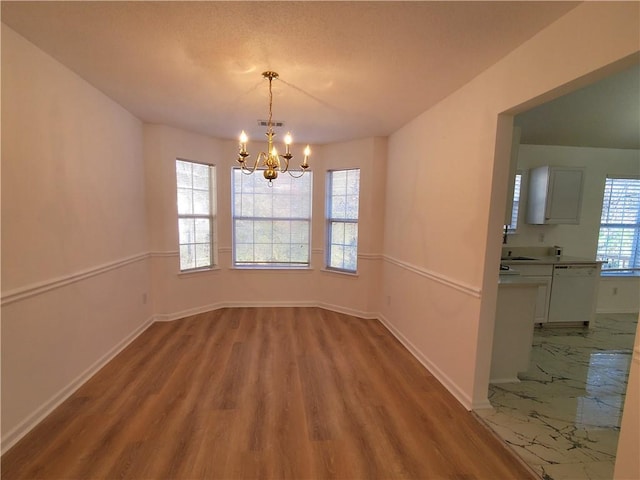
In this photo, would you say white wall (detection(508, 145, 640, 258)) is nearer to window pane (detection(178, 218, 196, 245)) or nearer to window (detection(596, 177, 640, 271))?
window (detection(596, 177, 640, 271))

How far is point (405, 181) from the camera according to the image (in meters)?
3.41

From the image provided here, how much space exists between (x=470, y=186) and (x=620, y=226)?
4223mm

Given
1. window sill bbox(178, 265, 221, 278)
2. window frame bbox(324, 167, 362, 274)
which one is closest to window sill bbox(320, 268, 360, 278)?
window frame bbox(324, 167, 362, 274)

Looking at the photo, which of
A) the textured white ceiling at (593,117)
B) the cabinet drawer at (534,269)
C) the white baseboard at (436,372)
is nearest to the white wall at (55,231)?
the white baseboard at (436,372)

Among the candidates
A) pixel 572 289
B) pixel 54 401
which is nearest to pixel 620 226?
pixel 572 289

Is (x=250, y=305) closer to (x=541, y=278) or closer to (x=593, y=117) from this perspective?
(x=541, y=278)

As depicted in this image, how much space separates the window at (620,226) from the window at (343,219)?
153 inches

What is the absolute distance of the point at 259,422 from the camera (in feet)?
6.64

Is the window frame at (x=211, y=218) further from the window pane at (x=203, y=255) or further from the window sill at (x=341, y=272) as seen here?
the window sill at (x=341, y=272)

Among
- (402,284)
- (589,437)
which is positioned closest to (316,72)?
(402,284)

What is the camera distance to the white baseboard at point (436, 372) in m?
2.26

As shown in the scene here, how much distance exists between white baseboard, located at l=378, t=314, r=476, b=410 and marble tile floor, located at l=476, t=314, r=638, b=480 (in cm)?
11

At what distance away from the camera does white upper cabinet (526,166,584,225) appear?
4008 millimetres

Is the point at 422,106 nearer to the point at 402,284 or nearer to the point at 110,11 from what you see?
the point at 402,284
